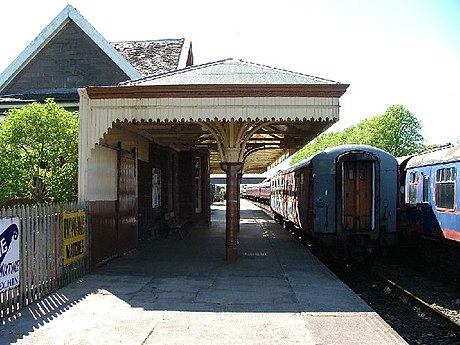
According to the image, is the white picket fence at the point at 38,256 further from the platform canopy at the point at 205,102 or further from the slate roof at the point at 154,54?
the slate roof at the point at 154,54

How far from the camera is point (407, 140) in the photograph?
52.5 m

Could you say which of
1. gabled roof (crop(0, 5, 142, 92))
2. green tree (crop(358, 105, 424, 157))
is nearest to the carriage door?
gabled roof (crop(0, 5, 142, 92))

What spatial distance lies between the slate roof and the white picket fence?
12.1 metres

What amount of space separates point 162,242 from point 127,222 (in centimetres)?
316

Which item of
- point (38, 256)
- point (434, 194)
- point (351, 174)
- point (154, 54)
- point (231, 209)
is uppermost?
point (154, 54)

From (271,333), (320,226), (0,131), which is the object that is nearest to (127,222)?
(0,131)

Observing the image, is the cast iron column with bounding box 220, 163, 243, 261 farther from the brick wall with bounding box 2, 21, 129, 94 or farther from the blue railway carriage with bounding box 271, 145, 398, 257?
the brick wall with bounding box 2, 21, 129, 94

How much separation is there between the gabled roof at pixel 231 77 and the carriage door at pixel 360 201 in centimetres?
256

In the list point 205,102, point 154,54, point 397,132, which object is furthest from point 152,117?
point 397,132

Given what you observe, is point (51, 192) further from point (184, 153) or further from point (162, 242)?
point (184, 153)

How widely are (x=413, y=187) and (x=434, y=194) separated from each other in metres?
2.18

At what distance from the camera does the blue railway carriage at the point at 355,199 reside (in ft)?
42.4

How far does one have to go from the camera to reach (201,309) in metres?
8.05

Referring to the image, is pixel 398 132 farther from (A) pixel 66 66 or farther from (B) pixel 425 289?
(B) pixel 425 289
